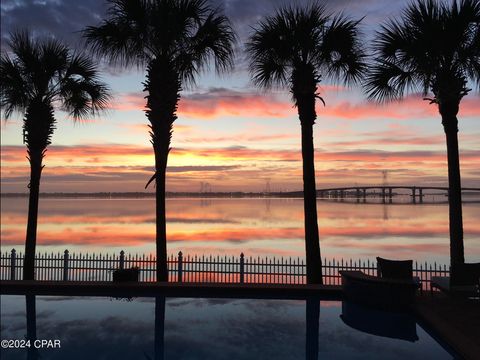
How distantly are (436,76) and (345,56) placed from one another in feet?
10.7

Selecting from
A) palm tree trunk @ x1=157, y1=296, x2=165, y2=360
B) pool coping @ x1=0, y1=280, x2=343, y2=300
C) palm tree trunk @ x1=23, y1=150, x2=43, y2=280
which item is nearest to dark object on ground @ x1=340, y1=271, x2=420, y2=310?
pool coping @ x1=0, y1=280, x2=343, y2=300

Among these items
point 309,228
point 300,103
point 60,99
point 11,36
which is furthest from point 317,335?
point 11,36

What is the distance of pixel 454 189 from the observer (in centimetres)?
1458

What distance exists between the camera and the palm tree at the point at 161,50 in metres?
15.1

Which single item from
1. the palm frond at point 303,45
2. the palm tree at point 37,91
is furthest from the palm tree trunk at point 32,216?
the palm frond at point 303,45

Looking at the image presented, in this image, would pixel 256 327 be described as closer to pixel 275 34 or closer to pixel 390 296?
pixel 390 296

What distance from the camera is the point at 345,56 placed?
628 inches

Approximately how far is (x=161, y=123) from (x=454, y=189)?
10.6 meters

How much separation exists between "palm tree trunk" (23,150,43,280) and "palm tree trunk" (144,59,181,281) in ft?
17.1

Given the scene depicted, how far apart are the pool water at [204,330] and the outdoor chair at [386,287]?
1.56 ft

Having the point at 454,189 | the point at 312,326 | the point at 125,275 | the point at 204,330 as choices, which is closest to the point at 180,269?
the point at 125,275

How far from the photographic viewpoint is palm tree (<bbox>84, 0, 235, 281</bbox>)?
49.7ft

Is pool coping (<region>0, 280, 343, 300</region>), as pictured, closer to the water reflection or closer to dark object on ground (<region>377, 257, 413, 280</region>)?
the water reflection

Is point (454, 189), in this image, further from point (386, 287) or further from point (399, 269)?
point (386, 287)
